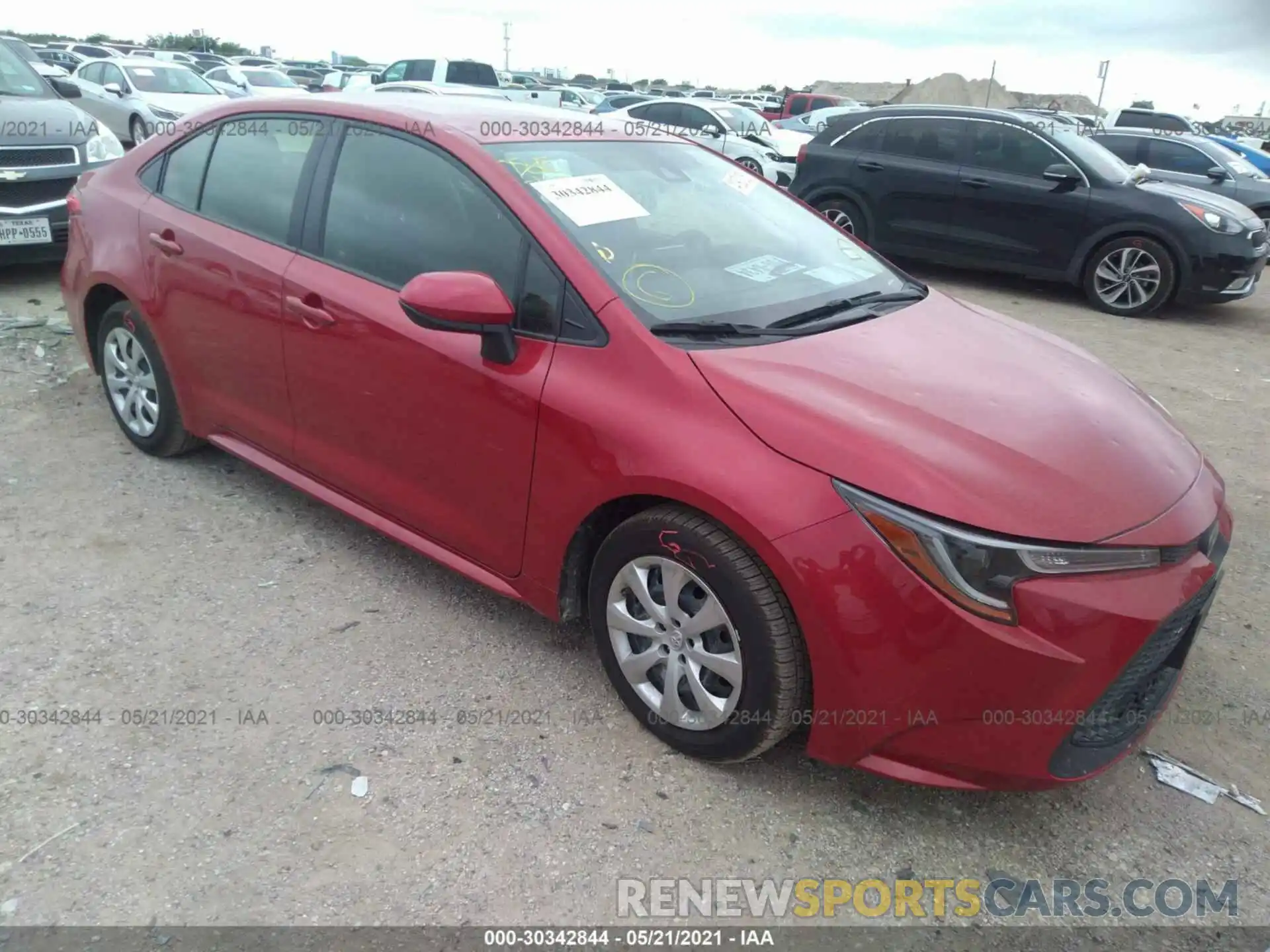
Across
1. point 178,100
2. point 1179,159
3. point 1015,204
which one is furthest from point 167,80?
point 1179,159

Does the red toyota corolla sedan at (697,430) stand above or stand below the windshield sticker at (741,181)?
below

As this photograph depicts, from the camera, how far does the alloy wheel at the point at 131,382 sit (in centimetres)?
398

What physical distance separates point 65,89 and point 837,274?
24.0 ft

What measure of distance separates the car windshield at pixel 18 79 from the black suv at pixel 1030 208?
22.8 ft

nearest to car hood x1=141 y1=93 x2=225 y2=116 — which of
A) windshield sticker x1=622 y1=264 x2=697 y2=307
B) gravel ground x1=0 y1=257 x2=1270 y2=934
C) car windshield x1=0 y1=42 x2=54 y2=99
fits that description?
car windshield x1=0 y1=42 x2=54 y2=99

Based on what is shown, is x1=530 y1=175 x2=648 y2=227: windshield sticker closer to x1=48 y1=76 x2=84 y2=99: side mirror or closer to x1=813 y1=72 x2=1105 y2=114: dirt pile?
x1=48 y1=76 x2=84 y2=99: side mirror

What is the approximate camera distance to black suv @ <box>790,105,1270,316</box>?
796 cm

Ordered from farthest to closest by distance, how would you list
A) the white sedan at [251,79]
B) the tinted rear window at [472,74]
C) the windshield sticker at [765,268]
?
the white sedan at [251,79]
the tinted rear window at [472,74]
the windshield sticker at [765,268]

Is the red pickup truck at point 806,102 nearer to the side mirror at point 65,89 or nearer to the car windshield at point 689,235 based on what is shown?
the side mirror at point 65,89

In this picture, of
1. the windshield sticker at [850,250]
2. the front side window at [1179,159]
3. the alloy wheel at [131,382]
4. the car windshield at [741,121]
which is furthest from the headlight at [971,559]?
the car windshield at [741,121]

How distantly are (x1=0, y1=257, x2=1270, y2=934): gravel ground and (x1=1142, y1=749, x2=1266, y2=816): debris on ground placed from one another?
3 cm

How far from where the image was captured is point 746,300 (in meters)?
2.77

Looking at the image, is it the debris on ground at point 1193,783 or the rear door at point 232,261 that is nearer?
the debris on ground at point 1193,783

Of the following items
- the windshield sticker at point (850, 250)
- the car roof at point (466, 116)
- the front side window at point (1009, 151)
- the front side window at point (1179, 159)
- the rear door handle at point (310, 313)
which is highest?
the front side window at point (1179, 159)
